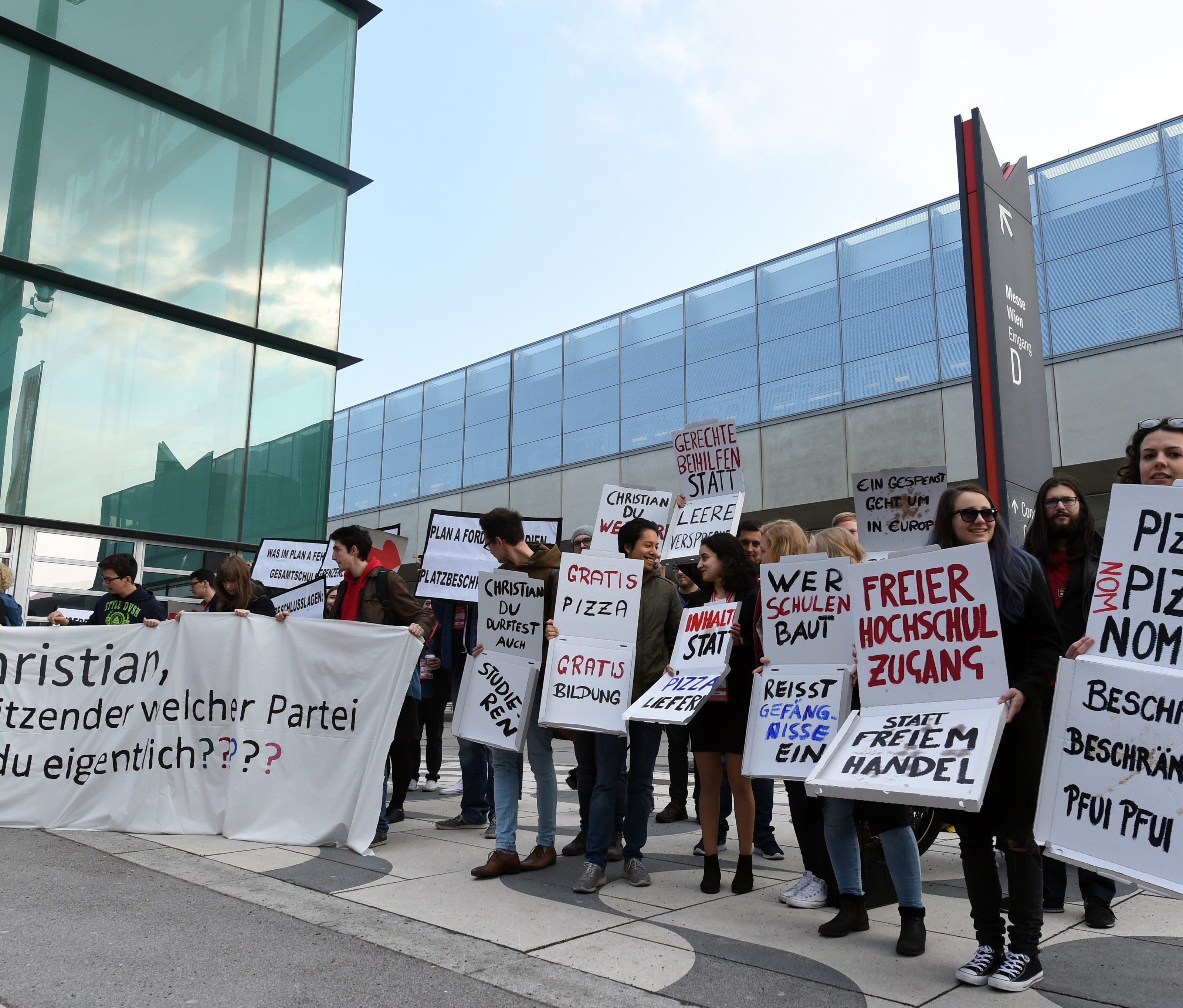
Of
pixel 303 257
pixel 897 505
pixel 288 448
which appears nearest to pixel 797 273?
pixel 303 257

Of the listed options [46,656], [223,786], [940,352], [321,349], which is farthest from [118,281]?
[940,352]

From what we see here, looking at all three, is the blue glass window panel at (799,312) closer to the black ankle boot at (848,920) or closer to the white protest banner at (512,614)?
the white protest banner at (512,614)

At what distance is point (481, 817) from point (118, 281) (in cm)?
1190

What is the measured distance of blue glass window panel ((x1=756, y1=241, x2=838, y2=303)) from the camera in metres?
19.2

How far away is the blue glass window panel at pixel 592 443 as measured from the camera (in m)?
22.5

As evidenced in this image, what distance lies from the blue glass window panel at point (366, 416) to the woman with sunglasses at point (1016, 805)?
27.9 m

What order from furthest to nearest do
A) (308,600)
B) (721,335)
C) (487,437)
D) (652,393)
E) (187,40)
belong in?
(487,437) < (652,393) < (721,335) < (187,40) < (308,600)

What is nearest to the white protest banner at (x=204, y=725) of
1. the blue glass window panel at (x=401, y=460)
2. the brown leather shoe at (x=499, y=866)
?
the brown leather shoe at (x=499, y=866)

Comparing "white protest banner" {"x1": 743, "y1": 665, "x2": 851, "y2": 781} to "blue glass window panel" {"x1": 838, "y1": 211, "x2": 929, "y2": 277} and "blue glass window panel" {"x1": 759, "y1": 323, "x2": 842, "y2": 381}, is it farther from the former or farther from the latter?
"blue glass window panel" {"x1": 838, "y1": 211, "x2": 929, "y2": 277}

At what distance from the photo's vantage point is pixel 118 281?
48.0ft

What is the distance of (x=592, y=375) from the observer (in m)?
23.5

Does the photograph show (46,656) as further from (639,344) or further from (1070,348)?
(639,344)

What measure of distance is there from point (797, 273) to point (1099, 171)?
5934 millimetres

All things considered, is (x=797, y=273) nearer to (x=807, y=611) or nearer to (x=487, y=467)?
(x=487, y=467)
